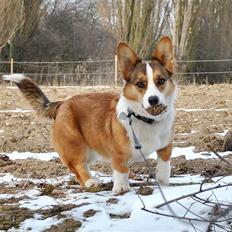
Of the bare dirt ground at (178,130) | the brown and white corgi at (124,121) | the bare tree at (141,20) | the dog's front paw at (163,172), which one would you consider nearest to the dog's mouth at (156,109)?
the brown and white corgi at (124,121)

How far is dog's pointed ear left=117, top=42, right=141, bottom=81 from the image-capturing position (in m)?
4.60

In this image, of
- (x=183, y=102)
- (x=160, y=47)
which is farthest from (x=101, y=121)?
(x=183, y=102)

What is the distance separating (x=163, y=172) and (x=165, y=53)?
103cm

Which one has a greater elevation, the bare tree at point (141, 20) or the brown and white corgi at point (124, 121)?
the bare tree at point (141, 20)

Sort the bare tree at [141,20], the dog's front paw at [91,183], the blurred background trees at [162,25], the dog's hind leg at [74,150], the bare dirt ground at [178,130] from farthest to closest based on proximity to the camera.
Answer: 1. the bare tree at [141,20]
2. the blurred background trees at [162,25]
3. the bare dirt ground at [178,130]
4. the dog's hind leg at [74,150]
5. the dog's front paw at [91,183]

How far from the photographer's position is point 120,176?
4434 millimetres

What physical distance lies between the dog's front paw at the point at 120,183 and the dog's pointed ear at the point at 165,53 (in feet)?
3.19

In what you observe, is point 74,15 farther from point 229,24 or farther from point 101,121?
point 101,121

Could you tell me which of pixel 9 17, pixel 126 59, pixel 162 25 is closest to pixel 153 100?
pixel 126 59

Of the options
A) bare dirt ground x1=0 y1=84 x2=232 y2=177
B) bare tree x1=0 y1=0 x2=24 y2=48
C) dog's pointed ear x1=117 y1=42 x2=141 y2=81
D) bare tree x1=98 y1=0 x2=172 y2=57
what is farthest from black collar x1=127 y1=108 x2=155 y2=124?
bare tree x1=0 y1=0 x2=24 y2=48

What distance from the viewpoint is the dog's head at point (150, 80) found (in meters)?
4.25

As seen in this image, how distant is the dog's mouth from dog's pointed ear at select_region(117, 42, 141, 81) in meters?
0.45

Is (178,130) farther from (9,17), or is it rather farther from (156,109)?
(9,17)

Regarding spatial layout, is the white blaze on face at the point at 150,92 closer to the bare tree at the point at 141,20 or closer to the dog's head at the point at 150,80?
the dog's head at the point at 150,80
